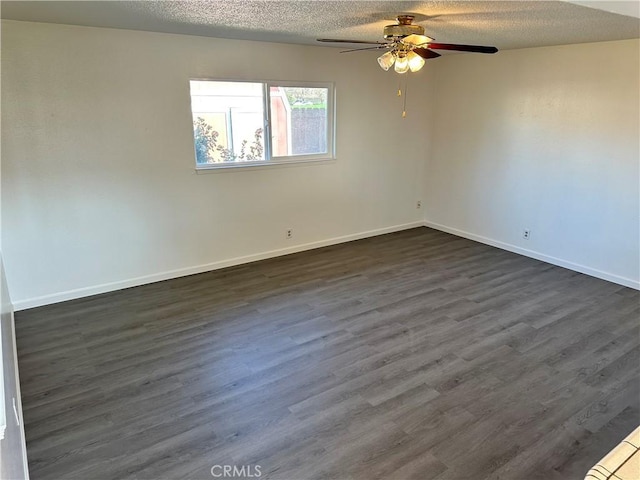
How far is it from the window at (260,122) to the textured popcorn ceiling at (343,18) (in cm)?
63

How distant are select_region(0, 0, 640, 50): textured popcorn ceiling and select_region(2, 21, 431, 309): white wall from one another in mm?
269

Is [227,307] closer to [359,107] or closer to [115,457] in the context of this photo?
[115,457]

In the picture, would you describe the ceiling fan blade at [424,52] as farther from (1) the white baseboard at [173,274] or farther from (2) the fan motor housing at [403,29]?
(1) the white baseboard at [173,274]

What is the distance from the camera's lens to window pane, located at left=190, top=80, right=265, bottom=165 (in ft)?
13.6

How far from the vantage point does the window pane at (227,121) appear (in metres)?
4.16

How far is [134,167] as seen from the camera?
12.9 ft

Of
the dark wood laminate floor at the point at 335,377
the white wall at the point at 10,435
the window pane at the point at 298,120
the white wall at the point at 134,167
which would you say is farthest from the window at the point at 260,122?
the white wall at the point at 10,435

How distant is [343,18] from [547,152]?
2973mm

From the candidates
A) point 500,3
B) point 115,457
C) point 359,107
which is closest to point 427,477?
point 115,457

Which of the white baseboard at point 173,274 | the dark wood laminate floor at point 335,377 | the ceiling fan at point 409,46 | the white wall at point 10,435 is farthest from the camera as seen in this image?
the white baseboard at point 173,274

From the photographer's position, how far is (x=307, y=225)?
5.14m

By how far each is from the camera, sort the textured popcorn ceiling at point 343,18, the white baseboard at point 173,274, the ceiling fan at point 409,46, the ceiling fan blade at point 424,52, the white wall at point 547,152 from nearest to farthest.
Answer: the textured popcorn ceiling at point 343,18, the ceiling fan at point 409,46, the ceiling fan blade at point 424,52, the white baseboard at point 173,274, the white wall at point 547,152

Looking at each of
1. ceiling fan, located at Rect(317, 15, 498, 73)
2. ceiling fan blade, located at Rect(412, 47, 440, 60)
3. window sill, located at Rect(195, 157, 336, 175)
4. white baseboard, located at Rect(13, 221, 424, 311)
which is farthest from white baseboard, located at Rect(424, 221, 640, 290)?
ceiling fan blade, located at Rect(412, 47, 440, 60)

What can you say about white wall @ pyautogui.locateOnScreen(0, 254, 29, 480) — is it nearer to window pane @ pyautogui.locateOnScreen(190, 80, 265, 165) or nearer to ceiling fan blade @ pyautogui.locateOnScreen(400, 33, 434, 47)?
window pane @ pyautogui.locateOnScreen(190, 80, 265, 165)
